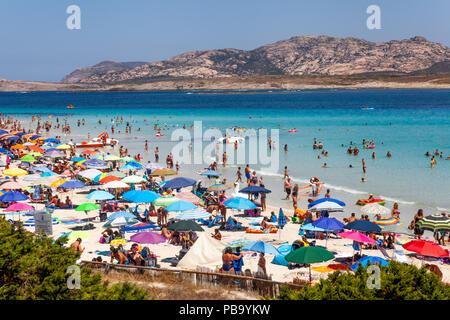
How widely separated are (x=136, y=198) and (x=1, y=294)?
38.1 feet

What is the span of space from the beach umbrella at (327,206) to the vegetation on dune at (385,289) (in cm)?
1062

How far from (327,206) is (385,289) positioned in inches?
443

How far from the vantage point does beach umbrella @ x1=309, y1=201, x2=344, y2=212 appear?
60.9 feet

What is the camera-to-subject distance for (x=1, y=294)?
24.4 feet

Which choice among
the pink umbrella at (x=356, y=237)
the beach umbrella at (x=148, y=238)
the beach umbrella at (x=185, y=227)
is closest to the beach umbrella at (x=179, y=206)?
the beach umbrella at (x=185, y=227)

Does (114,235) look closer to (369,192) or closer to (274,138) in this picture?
(369,192)

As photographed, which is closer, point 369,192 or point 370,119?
point 369,192

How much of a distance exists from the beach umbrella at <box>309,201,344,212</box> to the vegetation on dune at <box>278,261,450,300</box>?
10623 millimetres

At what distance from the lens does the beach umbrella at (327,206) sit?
731 inches

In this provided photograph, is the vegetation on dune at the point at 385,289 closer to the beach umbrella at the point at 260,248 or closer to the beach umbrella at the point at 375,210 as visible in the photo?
the beach umbrella at the point at 260,248

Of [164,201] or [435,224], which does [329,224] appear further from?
[164,201]

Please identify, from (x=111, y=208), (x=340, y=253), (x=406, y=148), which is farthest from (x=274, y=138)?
(x=340, y=253)

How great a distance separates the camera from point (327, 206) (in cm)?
1864

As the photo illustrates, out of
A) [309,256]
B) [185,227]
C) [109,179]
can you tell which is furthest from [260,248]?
[109,179]
